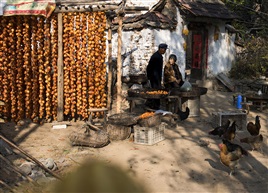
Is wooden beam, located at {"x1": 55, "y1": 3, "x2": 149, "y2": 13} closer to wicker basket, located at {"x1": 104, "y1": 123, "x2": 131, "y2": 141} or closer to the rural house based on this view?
wicker basket, located at {"x1": 104, "y1": 123, "x2": 131, "y2": 141}

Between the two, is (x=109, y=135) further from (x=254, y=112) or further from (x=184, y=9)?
(x=184, y=9)

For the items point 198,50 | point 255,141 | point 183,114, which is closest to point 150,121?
point 183,114

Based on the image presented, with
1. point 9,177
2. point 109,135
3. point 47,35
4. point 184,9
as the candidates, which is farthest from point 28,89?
point 184,9

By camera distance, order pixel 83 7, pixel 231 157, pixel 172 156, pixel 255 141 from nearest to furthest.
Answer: pixel 231 157 → pixel 172 156 → pixel 255 141 → pixel 83 7

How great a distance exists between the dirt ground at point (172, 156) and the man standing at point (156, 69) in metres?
1.10

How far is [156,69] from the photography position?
Result: 10648mm

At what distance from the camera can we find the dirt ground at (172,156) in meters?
6.05

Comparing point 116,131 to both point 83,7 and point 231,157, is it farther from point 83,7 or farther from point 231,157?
point 83,7

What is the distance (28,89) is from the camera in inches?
382

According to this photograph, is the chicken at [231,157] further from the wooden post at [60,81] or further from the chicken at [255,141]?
the wooden post at [60,81]

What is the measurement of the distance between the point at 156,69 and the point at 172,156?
3766mm

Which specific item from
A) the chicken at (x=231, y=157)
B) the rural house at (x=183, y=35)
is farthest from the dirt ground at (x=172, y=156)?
the rural house at (x=183, y=35)

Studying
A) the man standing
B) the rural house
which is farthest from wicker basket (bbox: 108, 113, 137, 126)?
the rural house

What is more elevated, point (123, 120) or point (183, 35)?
point (183, 35)
